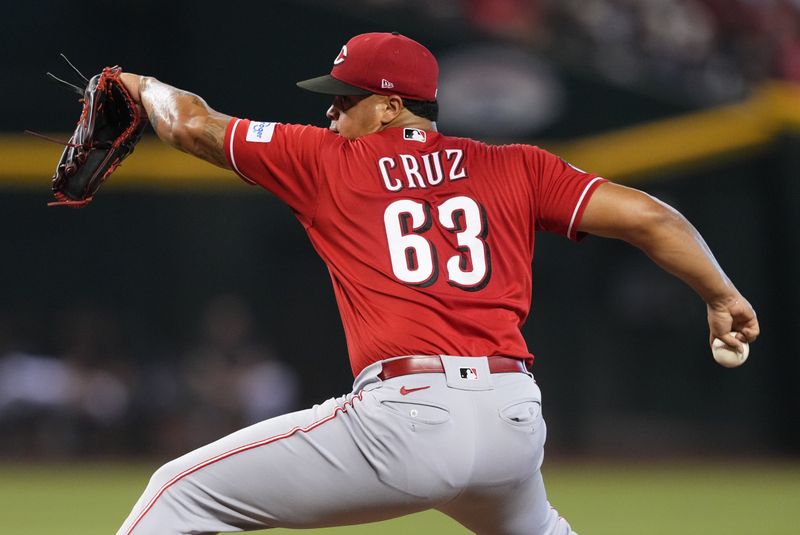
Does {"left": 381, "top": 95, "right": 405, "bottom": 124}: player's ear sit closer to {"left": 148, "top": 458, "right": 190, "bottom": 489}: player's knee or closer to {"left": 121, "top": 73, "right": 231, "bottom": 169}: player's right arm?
{"left": 121, "top": 73, "right": 231, "bottom": 169}: player's right arm

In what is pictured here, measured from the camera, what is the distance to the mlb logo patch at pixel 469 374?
3180 mm

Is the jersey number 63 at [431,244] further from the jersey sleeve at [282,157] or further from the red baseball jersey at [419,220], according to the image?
the jersey sleeve at [282,157]

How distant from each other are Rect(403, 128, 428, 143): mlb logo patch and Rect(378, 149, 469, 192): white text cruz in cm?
9

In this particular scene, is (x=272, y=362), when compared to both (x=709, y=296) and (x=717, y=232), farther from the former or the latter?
(x=709, y=296)

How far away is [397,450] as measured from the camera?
10.1 ft

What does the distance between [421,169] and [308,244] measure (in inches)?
362

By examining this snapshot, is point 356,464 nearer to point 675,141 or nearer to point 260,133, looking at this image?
point 260,133

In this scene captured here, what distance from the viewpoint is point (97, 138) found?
3791 mm

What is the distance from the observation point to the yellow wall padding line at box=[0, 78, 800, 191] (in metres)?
11.8

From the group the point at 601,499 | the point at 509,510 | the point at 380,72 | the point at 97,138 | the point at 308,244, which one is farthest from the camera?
the point at 308,244

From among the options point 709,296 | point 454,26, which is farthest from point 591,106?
point 709,296

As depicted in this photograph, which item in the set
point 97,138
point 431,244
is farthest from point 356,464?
point 97,138

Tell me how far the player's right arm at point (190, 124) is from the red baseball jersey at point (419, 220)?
6 centimetres

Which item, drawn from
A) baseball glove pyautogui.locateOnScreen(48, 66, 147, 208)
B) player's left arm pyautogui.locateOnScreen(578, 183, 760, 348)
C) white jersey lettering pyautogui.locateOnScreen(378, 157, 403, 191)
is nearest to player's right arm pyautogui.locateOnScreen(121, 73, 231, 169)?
baseball glove pyautogui.locateOnScreen(48, 66, 147, 208)
